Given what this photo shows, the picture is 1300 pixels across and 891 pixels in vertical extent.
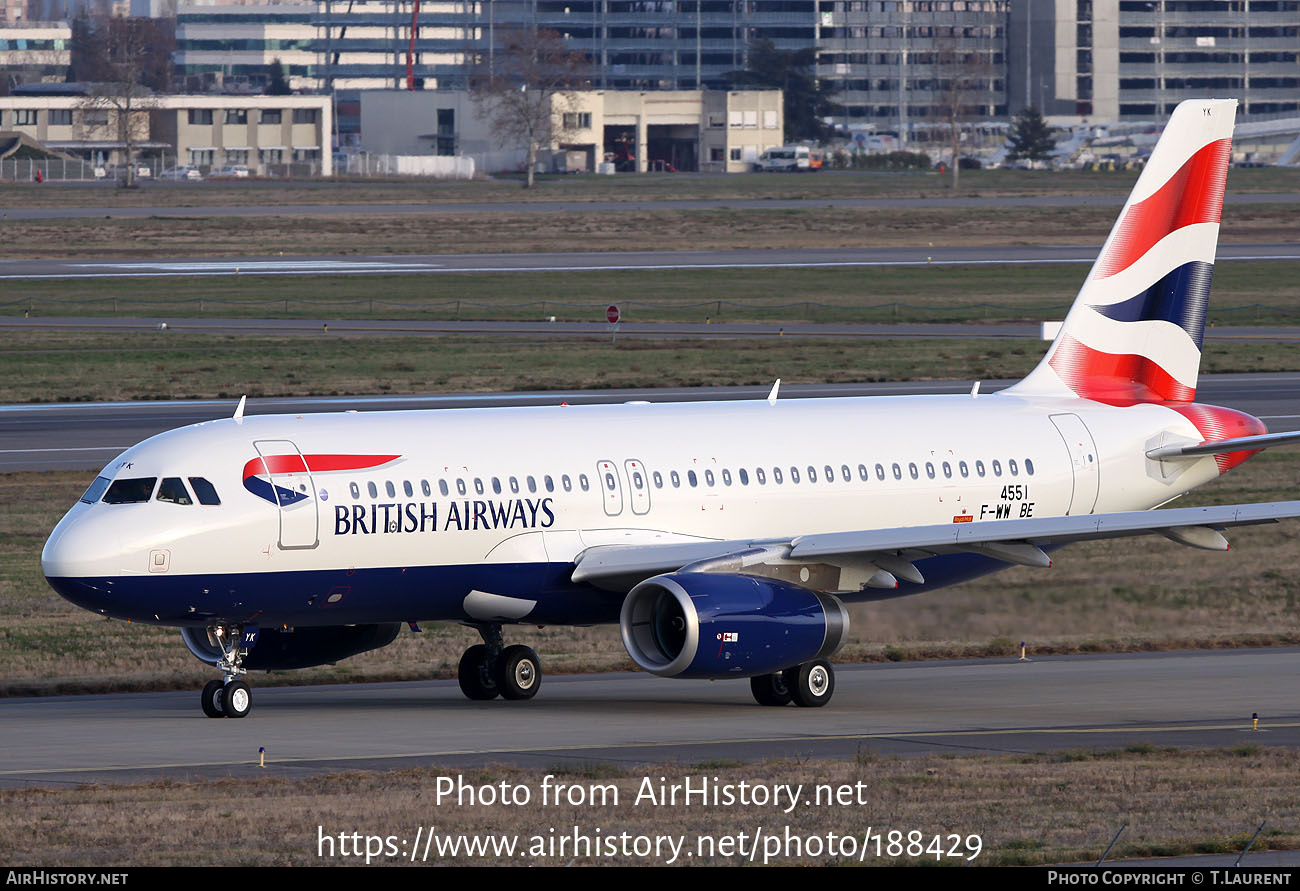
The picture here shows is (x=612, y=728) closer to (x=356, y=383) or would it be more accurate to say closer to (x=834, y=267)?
(x=356, y=383)

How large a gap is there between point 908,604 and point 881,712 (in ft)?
7.67

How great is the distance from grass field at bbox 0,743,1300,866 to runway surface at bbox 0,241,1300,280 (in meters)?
97.4

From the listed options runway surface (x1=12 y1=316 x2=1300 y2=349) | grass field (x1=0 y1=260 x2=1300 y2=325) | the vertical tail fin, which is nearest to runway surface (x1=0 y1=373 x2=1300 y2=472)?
runway surface (x1=12 y1=316 x2=1300 y2=349)

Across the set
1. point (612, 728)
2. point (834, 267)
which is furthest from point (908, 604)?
point (834, 267)

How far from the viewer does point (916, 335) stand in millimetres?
89312

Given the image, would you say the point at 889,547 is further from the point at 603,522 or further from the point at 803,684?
the point at 603,522

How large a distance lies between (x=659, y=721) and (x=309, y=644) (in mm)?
6050

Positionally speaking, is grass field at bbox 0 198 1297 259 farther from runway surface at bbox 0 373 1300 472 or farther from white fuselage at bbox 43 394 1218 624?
white fuselage at bbox 43 394 1218 624

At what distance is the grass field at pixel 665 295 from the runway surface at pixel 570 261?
9.12 ft

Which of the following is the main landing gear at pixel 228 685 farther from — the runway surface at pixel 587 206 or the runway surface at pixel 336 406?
the runway surface at pixel 587 206

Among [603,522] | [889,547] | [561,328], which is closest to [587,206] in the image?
[561,328]

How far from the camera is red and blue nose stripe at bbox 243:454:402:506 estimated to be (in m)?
28.9

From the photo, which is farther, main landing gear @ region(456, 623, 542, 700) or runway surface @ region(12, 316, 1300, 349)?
runway surface @ region(12, 316, 1300, 349)

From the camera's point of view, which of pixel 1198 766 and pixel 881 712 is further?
pixel 881 712
